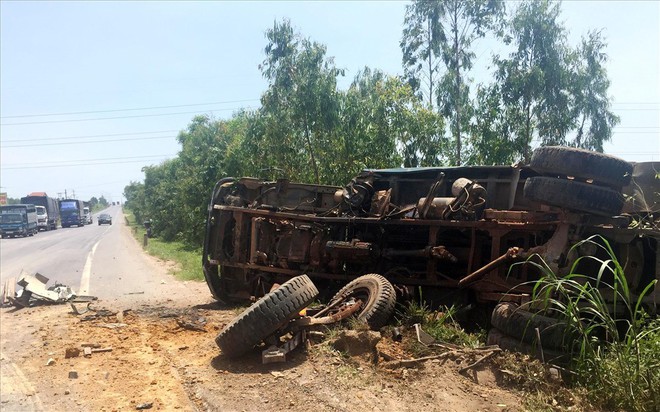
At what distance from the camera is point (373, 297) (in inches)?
207

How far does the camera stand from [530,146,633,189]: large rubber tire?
4.58 metres

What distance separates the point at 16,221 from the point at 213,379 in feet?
121

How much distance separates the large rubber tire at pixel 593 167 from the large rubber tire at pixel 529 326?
1.40 metres

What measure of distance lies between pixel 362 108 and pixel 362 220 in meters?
9.74

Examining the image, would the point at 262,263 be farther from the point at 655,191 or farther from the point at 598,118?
the point at 598,118

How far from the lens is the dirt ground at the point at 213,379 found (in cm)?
362

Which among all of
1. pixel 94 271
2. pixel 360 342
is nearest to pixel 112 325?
pixel 360 342

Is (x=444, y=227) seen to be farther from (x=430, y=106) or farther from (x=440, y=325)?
(x=430, y=106)

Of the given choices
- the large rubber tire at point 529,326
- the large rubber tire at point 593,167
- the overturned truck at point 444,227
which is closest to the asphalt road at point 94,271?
the overturned truck at point 444,227

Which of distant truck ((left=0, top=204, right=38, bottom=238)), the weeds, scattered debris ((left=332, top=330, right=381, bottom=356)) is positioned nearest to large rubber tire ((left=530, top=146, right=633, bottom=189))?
the weeds

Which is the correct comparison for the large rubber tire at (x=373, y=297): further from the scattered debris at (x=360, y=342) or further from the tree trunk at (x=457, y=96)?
the tree trunk at (x=457, y=96)

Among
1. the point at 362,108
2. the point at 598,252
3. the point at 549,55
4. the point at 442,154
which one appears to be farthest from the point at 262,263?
the point at 549,55

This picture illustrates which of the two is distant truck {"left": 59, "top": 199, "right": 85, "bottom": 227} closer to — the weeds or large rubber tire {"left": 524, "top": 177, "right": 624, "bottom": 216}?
the weeds

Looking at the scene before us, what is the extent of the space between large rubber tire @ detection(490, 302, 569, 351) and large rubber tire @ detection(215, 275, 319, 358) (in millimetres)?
1848
